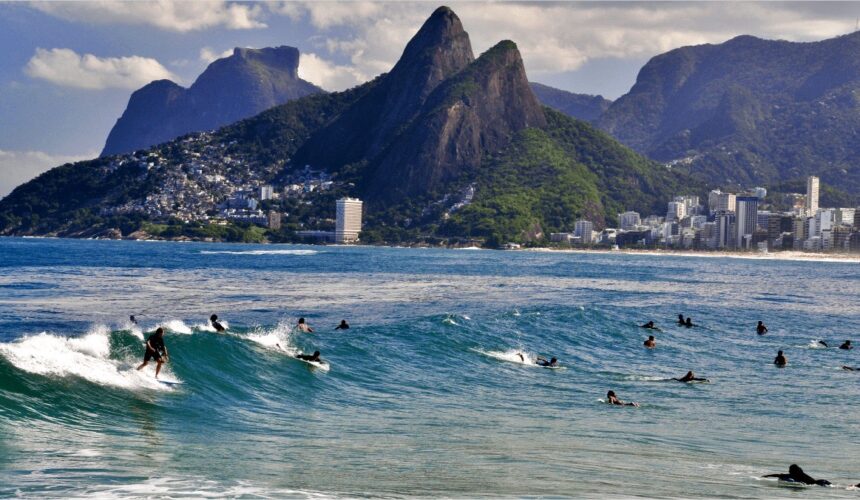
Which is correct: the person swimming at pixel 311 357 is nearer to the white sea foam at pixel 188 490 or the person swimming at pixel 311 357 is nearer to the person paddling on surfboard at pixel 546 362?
the person paddling on surfboard at pixel 546 362

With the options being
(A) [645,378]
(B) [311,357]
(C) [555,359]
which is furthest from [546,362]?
(B) [311,357]

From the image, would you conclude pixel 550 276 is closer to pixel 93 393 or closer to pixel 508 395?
pixel 508 395

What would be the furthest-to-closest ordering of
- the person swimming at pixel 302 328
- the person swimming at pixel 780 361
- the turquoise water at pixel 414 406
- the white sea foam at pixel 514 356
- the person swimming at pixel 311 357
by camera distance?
the person swimming at pixel 302 328 → the person swimming at pixel 780 361 → the white sea foam at pixel 514 356 → the person swimming at pixel 311 357 → the turquoise water at pixel 414 406

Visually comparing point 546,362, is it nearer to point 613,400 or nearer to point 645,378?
point 645,378

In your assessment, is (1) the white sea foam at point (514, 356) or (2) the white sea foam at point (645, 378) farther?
(1) the white sea foam at point (514, 356)

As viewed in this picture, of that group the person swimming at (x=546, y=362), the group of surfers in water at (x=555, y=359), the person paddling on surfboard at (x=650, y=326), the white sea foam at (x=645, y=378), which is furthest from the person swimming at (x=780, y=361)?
the person paddling on surfboard at (x=650, y=326)

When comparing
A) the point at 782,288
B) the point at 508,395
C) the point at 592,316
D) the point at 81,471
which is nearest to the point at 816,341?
the point at 592,316
